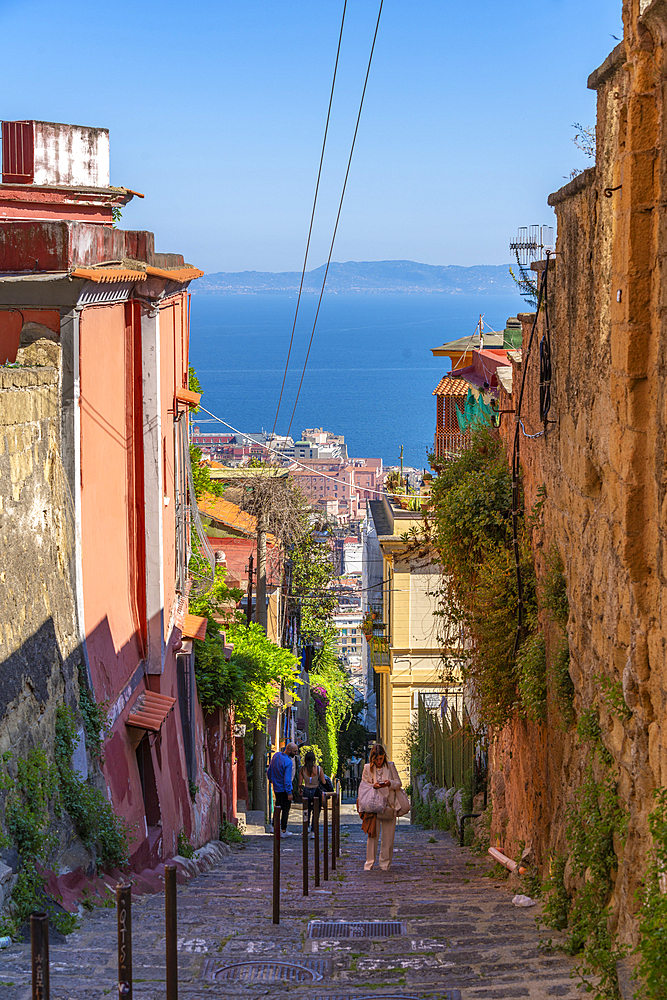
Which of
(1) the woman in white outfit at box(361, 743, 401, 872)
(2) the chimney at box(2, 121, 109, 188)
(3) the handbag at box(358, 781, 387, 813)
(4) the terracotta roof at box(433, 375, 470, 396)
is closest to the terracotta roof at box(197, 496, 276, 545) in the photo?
(4) the terracotta roof at box(433, 375, 470, 396)

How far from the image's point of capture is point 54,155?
1653 centimetres

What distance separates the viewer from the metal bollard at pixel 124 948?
3.83 meters

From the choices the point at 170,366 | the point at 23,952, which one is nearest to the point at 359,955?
the point at 23,952

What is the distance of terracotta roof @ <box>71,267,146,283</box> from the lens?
8.70 metres

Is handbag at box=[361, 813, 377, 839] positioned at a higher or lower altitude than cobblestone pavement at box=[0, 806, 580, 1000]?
lower

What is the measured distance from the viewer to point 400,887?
10.2 meters

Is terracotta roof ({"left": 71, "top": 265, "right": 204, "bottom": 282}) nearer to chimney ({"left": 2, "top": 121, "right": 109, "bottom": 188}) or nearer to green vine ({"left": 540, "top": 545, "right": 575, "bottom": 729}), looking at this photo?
chimney ({"left": 2, "top": 121, "right": 109, "bottom": 188})

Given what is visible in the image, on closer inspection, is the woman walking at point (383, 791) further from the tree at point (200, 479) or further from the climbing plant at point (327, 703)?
the climbing plant at point (327, 703)

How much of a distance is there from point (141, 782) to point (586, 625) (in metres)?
5.81

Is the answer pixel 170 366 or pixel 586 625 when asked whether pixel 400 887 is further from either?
pixel 170 366

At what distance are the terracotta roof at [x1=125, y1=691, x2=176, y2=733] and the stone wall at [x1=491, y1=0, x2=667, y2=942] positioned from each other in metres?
4.16

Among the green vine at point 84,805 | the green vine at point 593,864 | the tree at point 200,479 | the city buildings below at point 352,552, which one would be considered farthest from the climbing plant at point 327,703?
the city buildings below at point 352,552

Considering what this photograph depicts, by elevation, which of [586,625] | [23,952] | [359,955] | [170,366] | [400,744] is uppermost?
[170,366]

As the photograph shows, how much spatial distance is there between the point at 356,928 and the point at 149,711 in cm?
418
